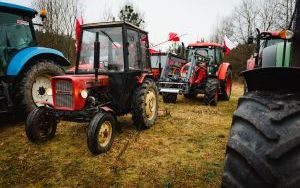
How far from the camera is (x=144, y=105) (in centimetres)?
587

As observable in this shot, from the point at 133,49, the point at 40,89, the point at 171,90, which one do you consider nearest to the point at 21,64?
the point at 40,89

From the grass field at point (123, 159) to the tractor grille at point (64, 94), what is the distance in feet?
2.31

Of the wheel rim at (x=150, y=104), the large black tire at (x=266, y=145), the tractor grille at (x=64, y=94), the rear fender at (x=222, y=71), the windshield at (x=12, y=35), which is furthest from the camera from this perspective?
the rear fender at (x=222, y=71)

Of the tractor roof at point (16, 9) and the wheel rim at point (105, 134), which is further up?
the tractor roof at point (16, 9)

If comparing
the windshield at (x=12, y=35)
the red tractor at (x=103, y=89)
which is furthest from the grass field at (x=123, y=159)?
the windshield at (x=12, y=35)

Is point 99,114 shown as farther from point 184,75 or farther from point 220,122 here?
point 184,75

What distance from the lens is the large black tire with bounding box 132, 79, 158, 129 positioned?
19.0ft

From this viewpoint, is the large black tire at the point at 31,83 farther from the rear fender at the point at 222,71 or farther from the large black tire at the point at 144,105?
the rear fender at the point at 222,71

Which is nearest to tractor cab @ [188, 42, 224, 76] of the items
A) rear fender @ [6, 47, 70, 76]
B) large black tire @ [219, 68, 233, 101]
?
large black tire @ [219, 68, 233, 101]

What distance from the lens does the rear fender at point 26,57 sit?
5.95 m

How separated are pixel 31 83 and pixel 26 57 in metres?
0.54

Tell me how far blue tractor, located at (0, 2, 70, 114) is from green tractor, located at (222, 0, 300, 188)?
492 centimetres

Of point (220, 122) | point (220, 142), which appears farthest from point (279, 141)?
point (220, 122)

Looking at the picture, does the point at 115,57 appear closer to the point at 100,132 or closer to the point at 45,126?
the point at 100,132
